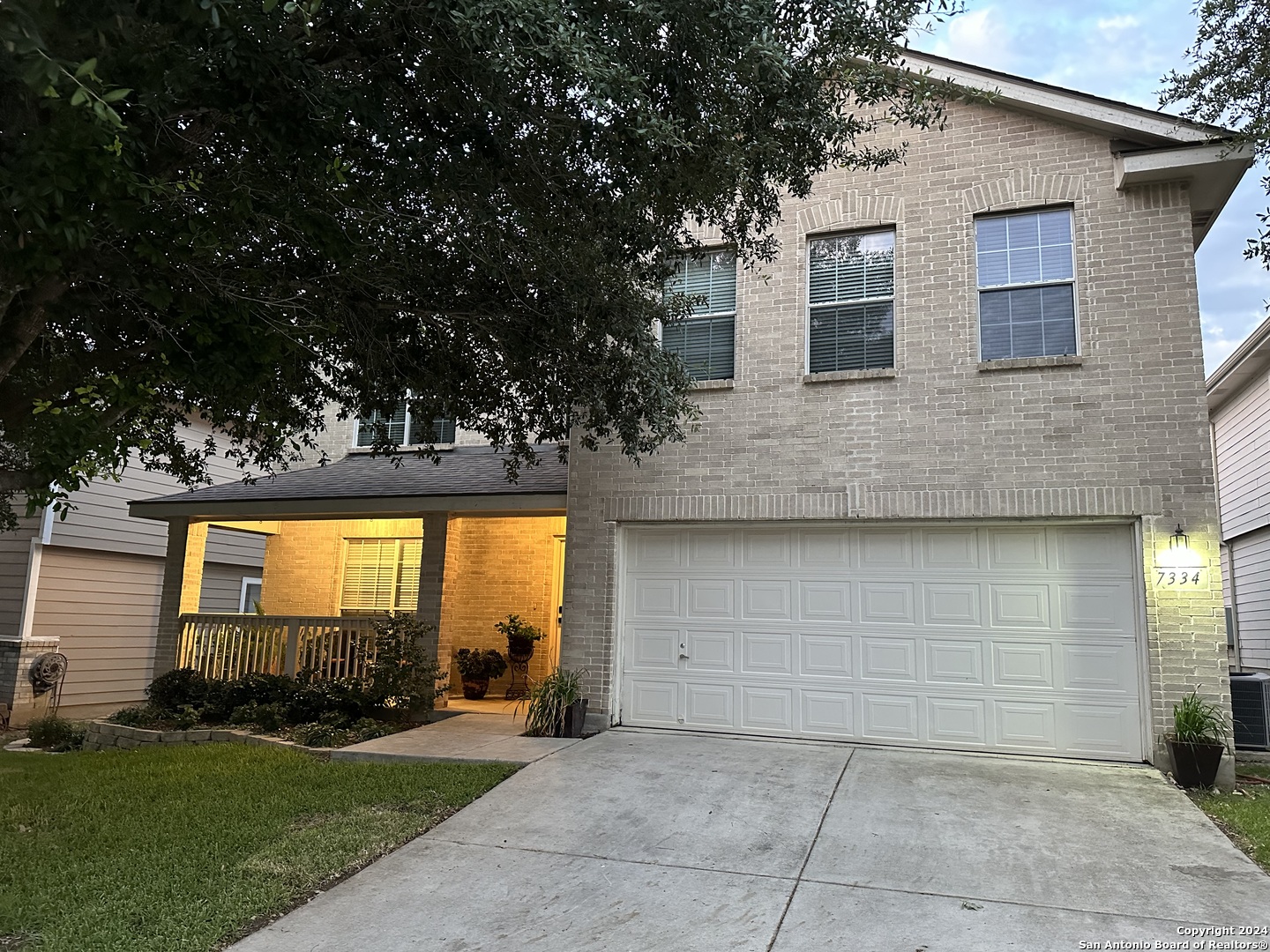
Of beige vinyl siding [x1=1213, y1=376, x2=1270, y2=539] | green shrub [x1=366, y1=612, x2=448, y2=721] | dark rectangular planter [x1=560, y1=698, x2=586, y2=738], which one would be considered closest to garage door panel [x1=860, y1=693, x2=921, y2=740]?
dark rectangular planter [x1=560, y1=698, x2=586, y2=738]

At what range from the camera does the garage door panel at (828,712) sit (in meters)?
8.97

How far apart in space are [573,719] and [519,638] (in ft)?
12.8

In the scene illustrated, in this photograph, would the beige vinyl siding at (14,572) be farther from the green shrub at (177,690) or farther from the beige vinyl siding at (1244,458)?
the beige vinyl siding at (1244,458)

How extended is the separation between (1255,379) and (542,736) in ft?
42.1

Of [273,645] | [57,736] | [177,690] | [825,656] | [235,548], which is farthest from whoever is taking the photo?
[235,548]

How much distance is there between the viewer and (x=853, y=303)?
31.6 feet

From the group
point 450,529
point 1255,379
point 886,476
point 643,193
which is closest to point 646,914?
point 643,193

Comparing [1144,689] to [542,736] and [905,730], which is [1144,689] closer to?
[905,730]

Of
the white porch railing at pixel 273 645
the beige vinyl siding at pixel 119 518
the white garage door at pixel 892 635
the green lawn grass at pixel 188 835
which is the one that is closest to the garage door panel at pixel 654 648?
the white garage door at pixel 892 635

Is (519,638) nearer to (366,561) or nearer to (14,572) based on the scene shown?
(366,561)

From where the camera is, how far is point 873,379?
9266 mm

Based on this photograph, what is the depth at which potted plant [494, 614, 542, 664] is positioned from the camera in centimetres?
1312

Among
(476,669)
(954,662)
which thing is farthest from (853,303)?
(476,669)

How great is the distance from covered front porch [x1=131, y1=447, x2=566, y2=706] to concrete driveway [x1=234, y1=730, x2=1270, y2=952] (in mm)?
4018
